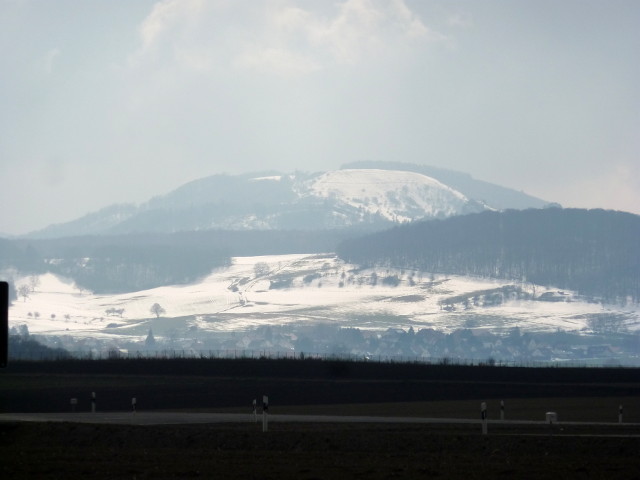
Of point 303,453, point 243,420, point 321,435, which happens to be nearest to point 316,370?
point 243,420

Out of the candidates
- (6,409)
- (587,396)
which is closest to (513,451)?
(6,409)

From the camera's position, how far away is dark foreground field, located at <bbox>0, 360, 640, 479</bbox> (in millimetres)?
33688

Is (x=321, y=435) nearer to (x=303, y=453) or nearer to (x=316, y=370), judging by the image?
(x=303, y=453)

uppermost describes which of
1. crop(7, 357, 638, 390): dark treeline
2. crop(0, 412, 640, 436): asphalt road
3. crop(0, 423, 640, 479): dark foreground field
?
crop(7, 357, 638, 390): dark treeline

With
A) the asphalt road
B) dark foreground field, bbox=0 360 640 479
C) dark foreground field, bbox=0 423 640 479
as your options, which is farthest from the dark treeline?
dark foreground field, bbox=0 423 640 479

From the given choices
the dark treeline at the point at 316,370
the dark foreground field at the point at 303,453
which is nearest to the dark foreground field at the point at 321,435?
the dark foreground field at the point at 303,453

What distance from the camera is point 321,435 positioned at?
43.6m

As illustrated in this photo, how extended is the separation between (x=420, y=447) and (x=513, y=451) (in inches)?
112

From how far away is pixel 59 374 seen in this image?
9688 cm

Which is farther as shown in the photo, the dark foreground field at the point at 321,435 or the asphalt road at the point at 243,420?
the asphalt road at the point at 243,420

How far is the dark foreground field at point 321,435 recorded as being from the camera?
3369 cm

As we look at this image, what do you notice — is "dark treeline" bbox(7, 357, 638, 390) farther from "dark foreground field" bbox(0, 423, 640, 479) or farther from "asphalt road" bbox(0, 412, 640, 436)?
"dark foreground field" bbox(0, 423, 640, 479)

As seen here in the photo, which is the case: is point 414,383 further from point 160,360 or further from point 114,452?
point 114,452

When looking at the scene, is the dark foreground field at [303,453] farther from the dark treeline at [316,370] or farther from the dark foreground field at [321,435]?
the dark treeline at [316,370]
